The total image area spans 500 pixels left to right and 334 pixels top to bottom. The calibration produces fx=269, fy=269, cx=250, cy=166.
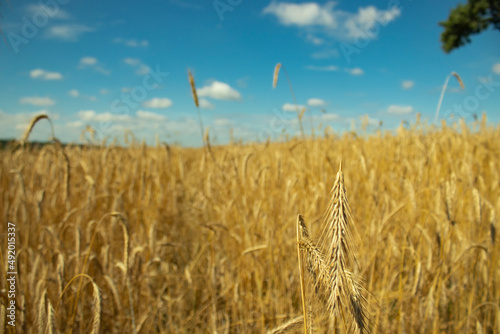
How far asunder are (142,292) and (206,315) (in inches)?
15.4

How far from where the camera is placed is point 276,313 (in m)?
1.36

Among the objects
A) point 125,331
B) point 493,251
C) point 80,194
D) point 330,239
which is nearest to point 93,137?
point 80,194

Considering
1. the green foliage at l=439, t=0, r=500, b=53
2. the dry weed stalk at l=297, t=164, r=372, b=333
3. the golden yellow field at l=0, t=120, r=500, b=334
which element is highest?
the green foliage at l=439, t=0, r=500, b=53

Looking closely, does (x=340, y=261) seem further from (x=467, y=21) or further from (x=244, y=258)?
(x=467, y=21)

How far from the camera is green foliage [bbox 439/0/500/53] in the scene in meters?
12.0

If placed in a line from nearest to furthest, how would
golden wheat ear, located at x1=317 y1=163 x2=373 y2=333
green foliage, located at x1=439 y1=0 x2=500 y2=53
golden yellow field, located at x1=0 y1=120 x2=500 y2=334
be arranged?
golden wheat ear, located at x1=317 y1=163 x2=373 y2=333
golden yellow field, located at x1=0 y1=120 x2=500 y2=334
green foliage, located at x1=439 y1=0 x2=500 y2=53

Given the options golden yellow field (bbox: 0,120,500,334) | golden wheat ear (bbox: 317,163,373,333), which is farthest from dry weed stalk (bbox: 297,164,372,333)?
golden yellow field (bbox: 0,120,500,334)

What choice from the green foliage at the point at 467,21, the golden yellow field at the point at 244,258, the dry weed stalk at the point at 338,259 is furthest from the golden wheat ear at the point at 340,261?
the green foliage at the point at 467,21

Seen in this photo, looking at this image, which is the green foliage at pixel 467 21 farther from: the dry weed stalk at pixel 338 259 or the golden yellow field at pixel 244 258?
the dry weed stalk at pixel 338 259

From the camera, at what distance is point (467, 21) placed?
40.6ft

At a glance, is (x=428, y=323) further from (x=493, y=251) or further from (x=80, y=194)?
(x=80, y=194)

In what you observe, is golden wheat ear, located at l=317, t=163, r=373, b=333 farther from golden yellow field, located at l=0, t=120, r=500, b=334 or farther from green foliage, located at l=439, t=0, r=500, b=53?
green foliage, located at l=439, t=0, r=500, b=53

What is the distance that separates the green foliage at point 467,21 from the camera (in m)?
12.0

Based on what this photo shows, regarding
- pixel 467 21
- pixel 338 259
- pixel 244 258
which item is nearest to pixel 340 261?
pixel 338 259
